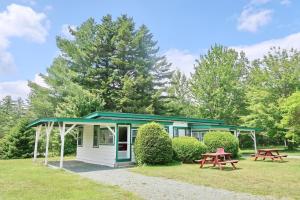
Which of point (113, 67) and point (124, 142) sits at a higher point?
point (113, 67)

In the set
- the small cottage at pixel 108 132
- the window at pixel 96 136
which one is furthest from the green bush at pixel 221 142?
the window at pixel 96 136

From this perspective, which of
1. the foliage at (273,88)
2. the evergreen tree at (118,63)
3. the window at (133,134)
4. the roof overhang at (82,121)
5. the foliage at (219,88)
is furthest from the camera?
the foliage at (219,88)

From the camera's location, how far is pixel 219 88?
3070cm

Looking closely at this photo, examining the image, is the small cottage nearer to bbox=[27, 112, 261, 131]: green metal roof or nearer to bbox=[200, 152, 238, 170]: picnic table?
bbox=[27, 112, 261, 131]: green metal roof

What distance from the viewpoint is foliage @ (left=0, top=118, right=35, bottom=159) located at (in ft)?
68.5

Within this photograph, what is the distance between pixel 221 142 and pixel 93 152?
8184 mm

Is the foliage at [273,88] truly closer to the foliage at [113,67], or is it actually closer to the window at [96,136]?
the foliage at [113,67]

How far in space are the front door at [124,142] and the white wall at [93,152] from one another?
1.80ft

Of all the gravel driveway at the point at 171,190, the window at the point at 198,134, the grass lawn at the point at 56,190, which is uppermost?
the window at the point at 198,134

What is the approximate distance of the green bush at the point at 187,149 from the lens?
1491 cm

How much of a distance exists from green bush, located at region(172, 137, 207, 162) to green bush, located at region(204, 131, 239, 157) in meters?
1.50

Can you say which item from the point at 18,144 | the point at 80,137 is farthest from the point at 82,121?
the point at 18,144

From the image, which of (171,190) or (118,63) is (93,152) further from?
(118,63)

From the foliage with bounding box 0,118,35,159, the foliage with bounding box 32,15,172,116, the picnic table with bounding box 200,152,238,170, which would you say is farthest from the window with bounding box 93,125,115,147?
the foliage with bounding box 32,15,172,116
